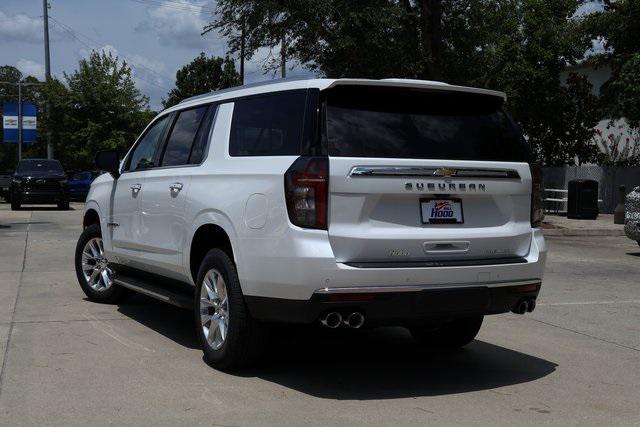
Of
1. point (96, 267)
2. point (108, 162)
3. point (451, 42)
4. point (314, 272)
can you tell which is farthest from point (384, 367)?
point (451, 42)

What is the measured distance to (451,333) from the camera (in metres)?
6.49

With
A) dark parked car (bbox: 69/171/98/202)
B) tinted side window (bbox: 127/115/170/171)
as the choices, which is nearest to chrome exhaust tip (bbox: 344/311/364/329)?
tinted side window (bbox: 127/115/170/171)

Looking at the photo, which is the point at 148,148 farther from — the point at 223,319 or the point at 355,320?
the point at 355,320

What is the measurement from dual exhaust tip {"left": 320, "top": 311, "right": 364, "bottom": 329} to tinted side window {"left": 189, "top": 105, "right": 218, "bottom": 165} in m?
1.88

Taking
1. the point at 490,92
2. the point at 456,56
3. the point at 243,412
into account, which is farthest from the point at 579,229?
the point at 243,412

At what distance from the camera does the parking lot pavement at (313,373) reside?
4.74 metres

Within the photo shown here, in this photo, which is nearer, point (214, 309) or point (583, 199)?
point (214, 309)

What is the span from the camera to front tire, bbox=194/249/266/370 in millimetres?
5297

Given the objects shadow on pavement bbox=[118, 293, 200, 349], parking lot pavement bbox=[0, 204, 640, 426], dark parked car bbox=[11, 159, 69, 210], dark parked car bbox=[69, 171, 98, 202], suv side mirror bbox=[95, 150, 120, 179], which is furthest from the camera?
dark parked car bbox=[69, 171, 98, 202]

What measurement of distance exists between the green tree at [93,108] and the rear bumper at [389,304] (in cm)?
4101

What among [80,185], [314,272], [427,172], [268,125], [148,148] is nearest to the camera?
[314,272]

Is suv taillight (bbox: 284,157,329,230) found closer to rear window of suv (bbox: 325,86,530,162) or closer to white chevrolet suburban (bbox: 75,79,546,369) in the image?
white chevrolet suburban (bbox: 75,79,546,369)

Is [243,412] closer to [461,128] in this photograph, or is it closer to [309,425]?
[309,425]

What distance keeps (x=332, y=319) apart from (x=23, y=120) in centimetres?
4759
